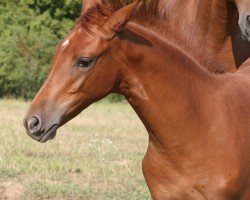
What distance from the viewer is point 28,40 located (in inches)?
858

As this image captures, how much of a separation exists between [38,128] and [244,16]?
230cm

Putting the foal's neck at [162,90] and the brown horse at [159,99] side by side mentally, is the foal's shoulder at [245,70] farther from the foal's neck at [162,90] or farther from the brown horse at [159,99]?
the foal's neck at [162,90]

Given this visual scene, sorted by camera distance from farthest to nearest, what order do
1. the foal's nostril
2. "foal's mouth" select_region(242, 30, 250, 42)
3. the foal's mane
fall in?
"foal's mouth" select_region(242, 30, 250, 42) → the foal's mane → the foal's nostril

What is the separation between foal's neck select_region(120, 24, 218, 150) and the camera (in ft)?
14.9

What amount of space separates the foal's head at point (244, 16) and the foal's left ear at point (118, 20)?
64.9 inches

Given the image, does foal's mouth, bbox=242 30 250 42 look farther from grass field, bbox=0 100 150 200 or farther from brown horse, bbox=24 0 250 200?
grass field, bbox=0 100 150 200

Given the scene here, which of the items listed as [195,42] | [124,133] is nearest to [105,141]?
[124,133]

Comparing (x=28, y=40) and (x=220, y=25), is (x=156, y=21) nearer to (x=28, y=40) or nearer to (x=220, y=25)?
(x=220, y=25)

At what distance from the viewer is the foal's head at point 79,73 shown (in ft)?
14.4

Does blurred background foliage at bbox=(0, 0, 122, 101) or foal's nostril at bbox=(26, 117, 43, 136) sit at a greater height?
foal's nostril at bbox=(26, 117, 43, 136)

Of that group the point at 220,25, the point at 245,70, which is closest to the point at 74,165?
the point at 220,25

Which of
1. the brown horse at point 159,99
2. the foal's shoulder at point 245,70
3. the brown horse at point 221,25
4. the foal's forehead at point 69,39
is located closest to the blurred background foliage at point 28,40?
the brown horse at point 221,25

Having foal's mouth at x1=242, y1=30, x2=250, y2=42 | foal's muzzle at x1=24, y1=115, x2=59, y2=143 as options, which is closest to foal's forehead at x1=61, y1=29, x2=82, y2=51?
foal's muzzle at x1=24, y1=115, x2=59, y2=143

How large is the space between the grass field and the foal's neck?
3066mm
